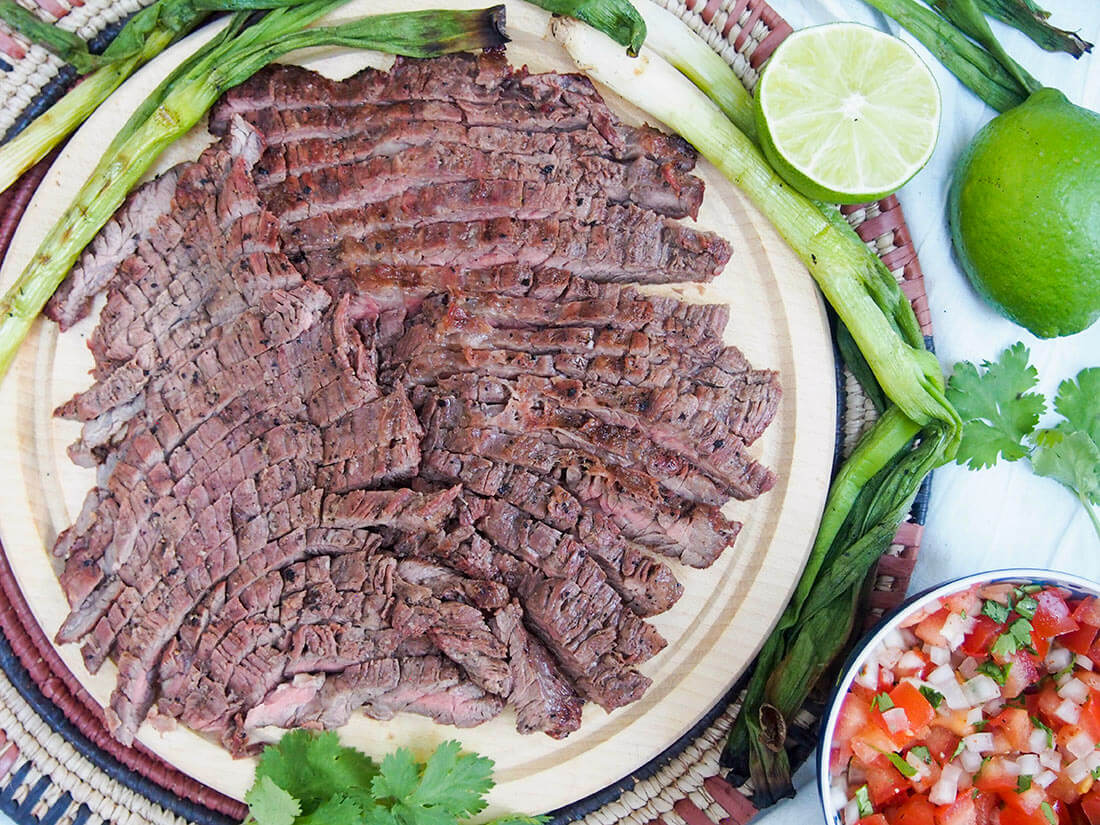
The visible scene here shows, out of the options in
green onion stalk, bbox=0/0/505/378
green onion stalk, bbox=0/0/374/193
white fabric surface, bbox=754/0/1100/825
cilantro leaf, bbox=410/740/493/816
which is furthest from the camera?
white fabric surface, bbox=754/0/1100/825

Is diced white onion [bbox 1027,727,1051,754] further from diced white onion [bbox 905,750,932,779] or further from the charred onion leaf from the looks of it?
the charred onion leaf

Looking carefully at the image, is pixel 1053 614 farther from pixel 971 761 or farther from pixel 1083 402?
pixel 1083 402

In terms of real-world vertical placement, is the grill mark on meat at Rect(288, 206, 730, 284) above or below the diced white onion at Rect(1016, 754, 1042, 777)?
above

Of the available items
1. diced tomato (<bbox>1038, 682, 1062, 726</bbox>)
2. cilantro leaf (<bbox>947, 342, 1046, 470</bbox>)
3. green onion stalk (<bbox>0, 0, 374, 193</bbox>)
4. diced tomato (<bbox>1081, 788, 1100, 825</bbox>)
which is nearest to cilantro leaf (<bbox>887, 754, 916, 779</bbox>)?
diced tomato (<bbox>1038, 682, 1062, 726</bbox>)

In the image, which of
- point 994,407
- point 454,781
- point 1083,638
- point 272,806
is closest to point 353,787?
point 272,806

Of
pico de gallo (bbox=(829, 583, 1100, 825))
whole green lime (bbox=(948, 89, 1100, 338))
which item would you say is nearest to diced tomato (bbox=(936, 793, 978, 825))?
pico de gallo (bbox=(829, 583, 1100, 825))

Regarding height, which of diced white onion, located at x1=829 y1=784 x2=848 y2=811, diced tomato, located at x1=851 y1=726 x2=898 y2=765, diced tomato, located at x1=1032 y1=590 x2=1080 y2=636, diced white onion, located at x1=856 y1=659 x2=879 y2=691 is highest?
diced tomato, located at x1=1032 y1=590 x2=1080 y2=636

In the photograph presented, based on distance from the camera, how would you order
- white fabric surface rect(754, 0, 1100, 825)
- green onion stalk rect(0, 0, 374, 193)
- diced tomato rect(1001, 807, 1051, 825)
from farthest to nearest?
white fabric surface rect(754, 0, 1100, 825)
green onion stalk rect(0, 0, 374, 193)
diced tomato rect(1001, 807, 1051, 825)

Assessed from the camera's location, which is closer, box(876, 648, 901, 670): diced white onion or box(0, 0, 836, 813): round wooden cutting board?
box(876, 648, 901, 670): diced white onion
